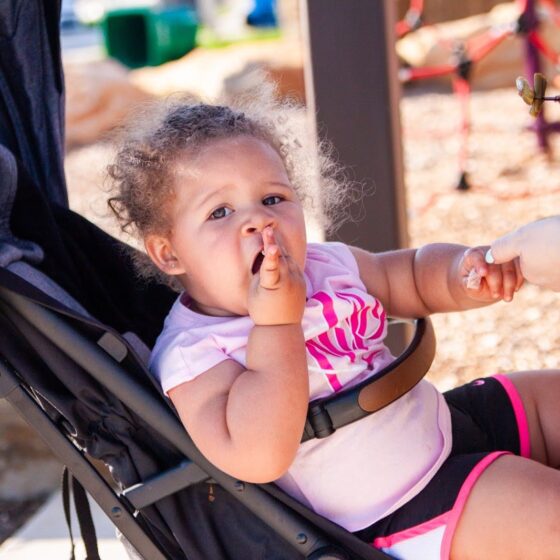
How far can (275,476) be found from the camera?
5.18 ft

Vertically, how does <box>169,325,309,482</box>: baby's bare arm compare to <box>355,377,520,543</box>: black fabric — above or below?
above

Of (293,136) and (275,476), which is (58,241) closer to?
(293,136)

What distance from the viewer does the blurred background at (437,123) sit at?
3854mm

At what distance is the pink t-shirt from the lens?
1.69 metres

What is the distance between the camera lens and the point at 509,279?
1798 mm

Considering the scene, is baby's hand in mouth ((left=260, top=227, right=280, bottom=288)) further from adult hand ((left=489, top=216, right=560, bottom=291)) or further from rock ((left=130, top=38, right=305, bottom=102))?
rock ((left=130, top=38, right=305, bottom=102))

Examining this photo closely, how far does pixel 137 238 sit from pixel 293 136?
14.8 inches

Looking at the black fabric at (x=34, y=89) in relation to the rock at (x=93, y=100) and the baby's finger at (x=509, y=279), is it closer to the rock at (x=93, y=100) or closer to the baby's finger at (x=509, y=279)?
the baby's finger at (x=509, y=279)

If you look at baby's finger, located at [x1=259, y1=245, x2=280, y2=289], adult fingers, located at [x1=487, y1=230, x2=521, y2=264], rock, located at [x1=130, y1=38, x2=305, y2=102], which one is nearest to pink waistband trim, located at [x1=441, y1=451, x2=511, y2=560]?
adult fingers, located at [x1=487, y1=230, x2=521, y2=264]

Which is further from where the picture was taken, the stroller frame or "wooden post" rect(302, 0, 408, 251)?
"wooden post" rect(302, 0, 408, 251)

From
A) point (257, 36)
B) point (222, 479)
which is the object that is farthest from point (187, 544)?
point (257, 36)

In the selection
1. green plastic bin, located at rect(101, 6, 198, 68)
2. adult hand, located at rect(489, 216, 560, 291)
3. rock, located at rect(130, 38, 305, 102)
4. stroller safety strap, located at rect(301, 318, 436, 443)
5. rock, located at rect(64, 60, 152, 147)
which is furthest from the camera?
green plastic bin, located at rect(101, 6, 198, 68)

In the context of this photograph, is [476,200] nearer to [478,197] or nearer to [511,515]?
[478,197]

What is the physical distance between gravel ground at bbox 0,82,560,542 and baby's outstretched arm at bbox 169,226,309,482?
2.15 feet
